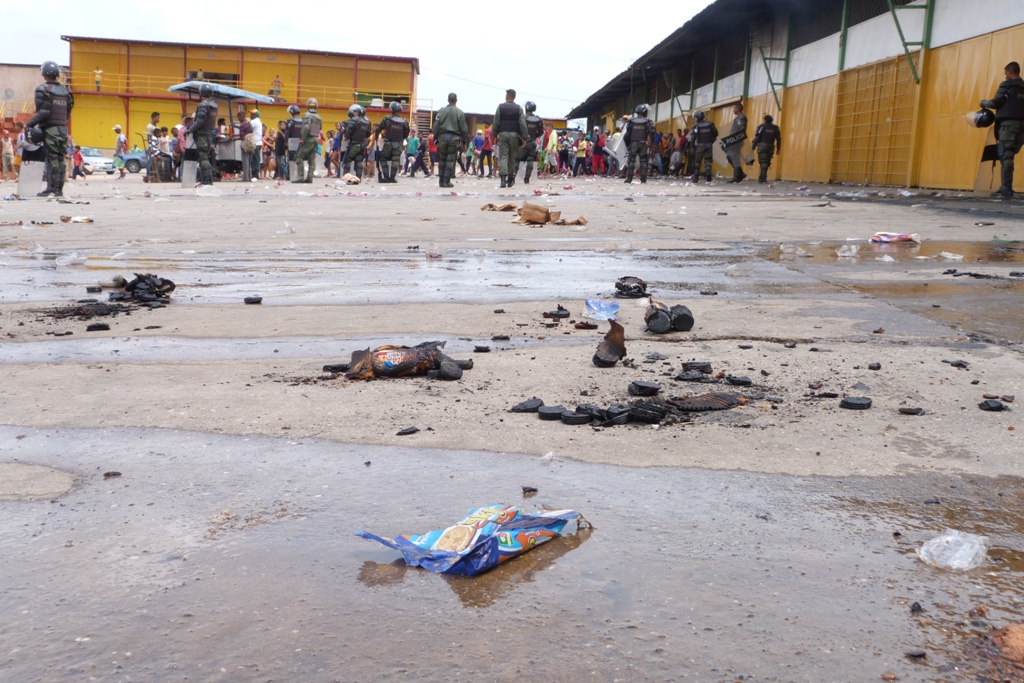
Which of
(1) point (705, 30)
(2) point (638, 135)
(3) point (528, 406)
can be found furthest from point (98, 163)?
(3) point (528, 406)

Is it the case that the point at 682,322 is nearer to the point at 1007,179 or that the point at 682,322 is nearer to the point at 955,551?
the point at 955,551

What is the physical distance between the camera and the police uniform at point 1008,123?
38.8 feet

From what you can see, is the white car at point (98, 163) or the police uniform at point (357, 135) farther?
the white car at point (98, 163)

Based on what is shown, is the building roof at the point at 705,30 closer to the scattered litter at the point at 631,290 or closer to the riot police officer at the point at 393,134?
the riot police officer at the point at 393,134

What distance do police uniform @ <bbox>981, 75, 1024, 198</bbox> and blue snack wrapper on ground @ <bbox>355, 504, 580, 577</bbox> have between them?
12.1m

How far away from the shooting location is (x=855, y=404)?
2672 mm

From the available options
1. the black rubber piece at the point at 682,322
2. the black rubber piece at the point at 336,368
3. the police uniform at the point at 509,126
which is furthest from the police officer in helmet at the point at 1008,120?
the black rubber piece at the point at 336,368

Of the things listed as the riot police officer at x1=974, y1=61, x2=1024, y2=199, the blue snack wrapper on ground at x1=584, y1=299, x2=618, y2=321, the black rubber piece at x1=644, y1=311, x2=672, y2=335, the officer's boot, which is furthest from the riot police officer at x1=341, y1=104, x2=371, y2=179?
the black rubber piece at x1=644, y1=311, x2=672, y2=335

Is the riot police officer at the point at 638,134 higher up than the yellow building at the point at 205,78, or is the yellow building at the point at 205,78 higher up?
the yellow building at the point at 205,78

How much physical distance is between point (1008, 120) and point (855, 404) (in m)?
11.1

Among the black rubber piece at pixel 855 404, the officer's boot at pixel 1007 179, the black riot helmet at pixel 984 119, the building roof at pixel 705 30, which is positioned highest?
the building roof at pixel 705 30

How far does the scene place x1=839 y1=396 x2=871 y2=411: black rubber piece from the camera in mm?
2670

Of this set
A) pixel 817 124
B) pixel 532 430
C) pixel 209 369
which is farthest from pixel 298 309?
pixel 817 124

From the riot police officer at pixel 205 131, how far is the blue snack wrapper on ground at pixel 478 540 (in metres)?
16.7
